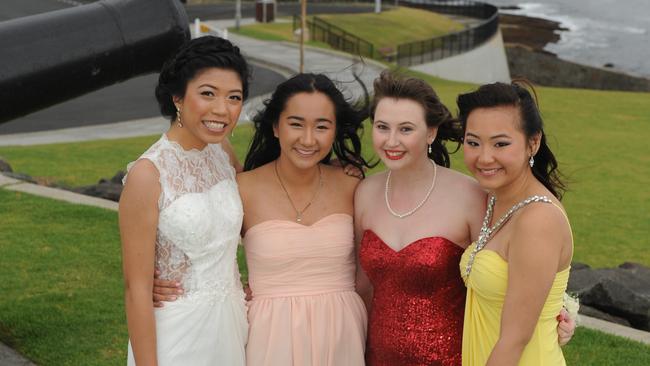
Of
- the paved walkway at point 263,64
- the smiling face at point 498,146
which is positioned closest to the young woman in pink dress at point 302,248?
the paved walkway at point 263,64

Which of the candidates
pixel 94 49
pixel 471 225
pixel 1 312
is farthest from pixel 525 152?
pixel 1 312

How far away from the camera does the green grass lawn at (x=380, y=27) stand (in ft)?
117

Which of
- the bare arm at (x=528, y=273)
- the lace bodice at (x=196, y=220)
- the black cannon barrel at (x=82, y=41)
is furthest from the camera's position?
the black cannon barrel at (x=82, y=41)

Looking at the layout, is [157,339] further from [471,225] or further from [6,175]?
[6,175]

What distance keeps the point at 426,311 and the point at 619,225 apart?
328 inches

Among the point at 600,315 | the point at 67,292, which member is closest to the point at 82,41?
the point at 67,292

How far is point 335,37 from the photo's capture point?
35.2m

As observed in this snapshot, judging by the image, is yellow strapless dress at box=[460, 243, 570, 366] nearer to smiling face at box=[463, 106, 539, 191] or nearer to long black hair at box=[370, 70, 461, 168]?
smiling face at box=[463, 106, 539, 191]

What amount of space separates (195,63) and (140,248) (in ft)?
2.33

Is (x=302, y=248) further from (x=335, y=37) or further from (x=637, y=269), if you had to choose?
(x=335, y=37)

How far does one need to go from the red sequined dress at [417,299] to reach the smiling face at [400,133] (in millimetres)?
317

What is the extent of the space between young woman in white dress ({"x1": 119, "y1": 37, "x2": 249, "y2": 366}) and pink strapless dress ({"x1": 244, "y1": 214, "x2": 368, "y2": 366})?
0.31 feet

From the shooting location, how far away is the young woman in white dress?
372 centimetres

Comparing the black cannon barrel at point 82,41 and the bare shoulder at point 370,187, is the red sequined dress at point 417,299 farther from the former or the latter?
the black cannon barrel at point 82,41
